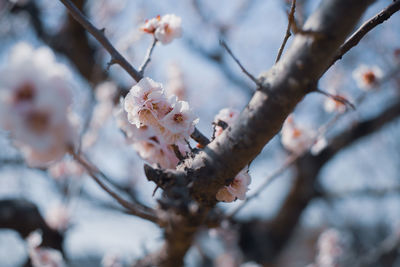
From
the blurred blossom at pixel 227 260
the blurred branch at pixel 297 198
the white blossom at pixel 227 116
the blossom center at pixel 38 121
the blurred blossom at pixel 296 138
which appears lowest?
the blossom center at pixel 38 121

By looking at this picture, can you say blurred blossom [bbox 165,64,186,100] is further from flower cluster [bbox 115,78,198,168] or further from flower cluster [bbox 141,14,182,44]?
flower cluster [bbox 115,78,198,168]

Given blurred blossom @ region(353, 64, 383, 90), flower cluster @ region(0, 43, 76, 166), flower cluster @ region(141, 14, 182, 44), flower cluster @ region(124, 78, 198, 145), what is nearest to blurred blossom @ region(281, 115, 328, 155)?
blurred blossom @ region(353, 64, 383, 90)

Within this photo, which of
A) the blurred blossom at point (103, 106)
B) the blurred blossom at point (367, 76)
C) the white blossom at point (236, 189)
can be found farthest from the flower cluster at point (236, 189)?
the blurred blossom at point (103, 106)

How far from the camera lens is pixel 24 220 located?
2049 millimetres

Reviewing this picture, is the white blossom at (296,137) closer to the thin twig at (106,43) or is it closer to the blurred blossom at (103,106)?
the thin twig at (106,43)

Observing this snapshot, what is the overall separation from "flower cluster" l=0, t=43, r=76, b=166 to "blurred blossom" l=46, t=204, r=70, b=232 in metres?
2.02

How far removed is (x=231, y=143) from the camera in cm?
70

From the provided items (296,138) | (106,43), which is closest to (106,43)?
(106,43)

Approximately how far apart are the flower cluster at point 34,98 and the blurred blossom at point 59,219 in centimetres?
202

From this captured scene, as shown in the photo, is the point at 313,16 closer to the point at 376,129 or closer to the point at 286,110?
the point at 286,110

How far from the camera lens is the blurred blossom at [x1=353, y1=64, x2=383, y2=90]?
1696 mm

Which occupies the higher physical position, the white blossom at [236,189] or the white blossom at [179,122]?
the white blossom at [179,122]

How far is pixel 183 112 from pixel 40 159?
41 centimetres

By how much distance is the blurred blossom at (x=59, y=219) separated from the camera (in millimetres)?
2348
